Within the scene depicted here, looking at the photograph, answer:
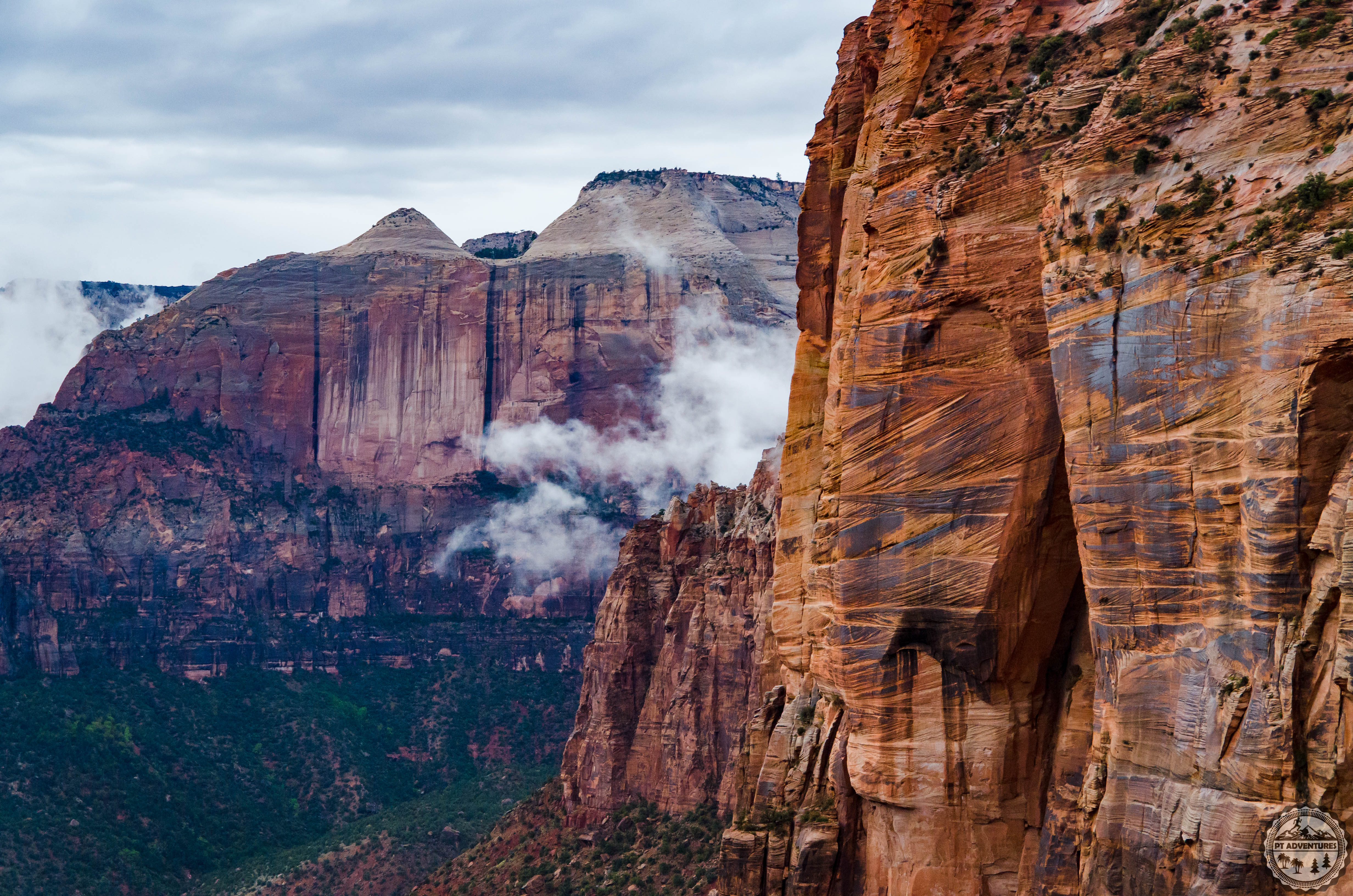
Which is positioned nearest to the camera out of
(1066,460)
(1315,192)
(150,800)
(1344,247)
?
(1344,247)

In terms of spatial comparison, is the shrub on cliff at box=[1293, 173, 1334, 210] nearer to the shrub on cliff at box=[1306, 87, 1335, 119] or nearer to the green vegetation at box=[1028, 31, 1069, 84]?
the shrub on cliff at box=[1306, 87, 1335, 119]

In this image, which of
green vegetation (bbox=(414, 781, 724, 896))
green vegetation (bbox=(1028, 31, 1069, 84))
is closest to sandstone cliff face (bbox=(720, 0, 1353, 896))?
green vegetation (bbox=(1028, 31, 1069, 84))

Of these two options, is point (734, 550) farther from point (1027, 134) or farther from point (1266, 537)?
point (1266, 537)

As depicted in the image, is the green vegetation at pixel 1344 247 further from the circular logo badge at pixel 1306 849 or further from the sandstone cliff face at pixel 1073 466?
the circular logo badge at pixel 1306 849

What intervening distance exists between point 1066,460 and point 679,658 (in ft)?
277

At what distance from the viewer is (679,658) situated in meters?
127

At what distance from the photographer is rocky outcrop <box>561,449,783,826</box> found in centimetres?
11856

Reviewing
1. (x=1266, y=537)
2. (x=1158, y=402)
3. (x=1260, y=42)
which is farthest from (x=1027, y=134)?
(x=1266, y=537)

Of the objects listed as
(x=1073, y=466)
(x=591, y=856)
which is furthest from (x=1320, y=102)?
(x=591, y=856)

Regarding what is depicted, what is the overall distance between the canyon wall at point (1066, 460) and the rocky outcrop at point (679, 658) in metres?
52.6

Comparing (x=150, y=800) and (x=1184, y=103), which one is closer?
(x=1184, y=103)

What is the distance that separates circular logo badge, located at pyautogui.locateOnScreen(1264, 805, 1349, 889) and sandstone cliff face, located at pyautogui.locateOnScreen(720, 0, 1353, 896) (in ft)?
1.29

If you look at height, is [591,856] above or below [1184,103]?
below

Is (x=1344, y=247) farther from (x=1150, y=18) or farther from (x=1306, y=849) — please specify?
(x=1150, y=18)
